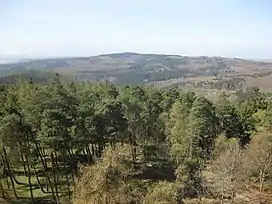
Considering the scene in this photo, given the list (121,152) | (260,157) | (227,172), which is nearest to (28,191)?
(227,172)

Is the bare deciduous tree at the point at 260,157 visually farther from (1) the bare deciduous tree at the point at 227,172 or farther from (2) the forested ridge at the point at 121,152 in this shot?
(1) the bare deciduous tree at the point at 227,172

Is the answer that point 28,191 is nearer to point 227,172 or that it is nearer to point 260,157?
point 227,172

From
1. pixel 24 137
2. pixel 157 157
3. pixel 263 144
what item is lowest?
pixel 157 157

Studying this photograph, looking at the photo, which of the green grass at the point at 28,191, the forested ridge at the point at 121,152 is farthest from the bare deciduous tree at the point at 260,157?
the green grass at the point at 28,191

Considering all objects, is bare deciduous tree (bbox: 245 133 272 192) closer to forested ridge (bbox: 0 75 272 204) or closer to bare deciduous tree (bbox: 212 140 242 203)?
forested ridge (bbox: 0 75 272 204)

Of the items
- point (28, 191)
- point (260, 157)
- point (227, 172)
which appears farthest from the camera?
point (260, 157)

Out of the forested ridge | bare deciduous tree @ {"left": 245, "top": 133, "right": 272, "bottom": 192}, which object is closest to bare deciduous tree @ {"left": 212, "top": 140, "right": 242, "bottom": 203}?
the forested ridge

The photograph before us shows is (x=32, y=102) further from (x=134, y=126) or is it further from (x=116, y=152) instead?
(x=134, y=126)

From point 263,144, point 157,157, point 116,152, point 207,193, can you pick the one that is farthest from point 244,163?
point 116,152
